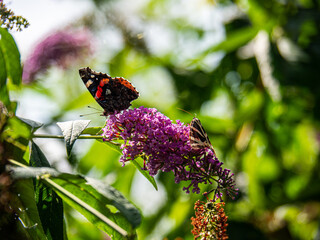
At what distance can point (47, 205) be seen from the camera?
1294 millimetres

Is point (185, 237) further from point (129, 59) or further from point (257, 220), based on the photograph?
point (129, 59)

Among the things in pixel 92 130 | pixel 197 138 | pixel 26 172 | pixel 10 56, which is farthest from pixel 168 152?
pixel 10 56

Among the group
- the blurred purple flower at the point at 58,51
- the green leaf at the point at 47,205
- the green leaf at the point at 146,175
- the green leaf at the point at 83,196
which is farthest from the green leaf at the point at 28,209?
the blurred purple flower at the point at 58,51

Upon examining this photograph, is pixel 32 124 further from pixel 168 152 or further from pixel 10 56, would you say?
pixel 168 152

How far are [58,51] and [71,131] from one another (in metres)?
2.53

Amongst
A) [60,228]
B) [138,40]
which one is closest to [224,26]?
[138,40]

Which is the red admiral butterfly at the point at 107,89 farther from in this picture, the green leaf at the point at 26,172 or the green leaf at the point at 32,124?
the green leaf at the point at 26,172

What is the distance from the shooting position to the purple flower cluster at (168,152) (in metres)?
1.43

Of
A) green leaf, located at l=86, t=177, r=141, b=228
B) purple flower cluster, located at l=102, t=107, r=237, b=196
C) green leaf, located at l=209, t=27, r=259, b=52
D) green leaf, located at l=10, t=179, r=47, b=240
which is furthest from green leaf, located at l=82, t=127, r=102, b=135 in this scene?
green leaf, located at l=209, t=27, r=259, b=52

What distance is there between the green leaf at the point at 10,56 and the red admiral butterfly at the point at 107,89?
396 mm

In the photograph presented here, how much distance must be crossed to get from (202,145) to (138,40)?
2188mm

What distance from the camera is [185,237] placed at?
102 inches

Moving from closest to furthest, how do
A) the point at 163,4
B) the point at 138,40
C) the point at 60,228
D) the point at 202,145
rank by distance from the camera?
the point at 60,228 → the point at 202,145 → the point at 138,40 → the point at 163,4

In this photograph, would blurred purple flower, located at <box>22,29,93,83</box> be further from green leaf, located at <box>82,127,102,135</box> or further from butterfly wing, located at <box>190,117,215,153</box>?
butterfly wing, located at <box>190,117,215,153</box>
